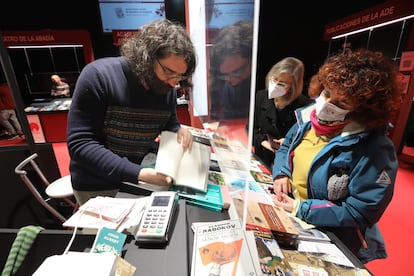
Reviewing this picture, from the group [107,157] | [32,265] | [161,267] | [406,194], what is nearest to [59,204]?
[107,157]

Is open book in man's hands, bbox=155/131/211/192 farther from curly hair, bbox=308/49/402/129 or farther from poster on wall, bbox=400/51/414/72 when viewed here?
poster on wall, bbox=400/51/414/72

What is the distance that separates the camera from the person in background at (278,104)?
174 centimetres

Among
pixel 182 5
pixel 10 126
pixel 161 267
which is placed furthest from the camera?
pixel 182 5

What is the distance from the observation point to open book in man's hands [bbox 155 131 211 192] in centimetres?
89

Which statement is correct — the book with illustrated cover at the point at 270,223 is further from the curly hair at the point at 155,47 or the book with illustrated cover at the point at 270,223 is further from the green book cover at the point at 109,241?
the curly hair at the point at 155,47

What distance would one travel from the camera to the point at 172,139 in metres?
0.95

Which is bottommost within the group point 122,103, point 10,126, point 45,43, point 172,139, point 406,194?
point 406,194

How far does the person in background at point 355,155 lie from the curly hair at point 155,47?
2.12 feet

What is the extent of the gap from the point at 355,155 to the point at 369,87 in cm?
27

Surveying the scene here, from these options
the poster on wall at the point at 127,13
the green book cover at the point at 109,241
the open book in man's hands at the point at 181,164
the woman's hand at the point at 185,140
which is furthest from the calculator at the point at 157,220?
the poster on wall at the point at 127,13

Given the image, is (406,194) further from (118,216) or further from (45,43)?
(45,43)

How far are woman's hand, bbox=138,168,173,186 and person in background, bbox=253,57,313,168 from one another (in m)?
1.21

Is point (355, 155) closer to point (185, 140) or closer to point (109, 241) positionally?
point (185, 140)

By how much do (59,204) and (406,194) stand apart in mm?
3738
